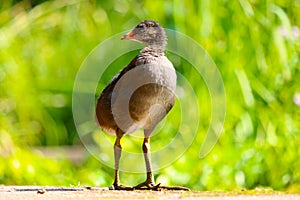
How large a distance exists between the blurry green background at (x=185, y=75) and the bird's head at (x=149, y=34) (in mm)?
1881

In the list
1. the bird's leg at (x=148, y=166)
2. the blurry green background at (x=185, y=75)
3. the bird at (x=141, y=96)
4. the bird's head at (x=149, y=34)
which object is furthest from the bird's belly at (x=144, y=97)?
the blurry green background at (x=185, y=75)

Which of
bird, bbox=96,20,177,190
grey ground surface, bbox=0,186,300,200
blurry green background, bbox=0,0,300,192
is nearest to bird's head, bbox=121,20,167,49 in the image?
bird, bbox=96,20,177,190

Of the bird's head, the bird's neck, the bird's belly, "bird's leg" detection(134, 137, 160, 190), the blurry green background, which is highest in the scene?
the blurry green background

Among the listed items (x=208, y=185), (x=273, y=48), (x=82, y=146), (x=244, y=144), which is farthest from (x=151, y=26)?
(x=82, y=146)

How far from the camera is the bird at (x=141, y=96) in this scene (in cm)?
369

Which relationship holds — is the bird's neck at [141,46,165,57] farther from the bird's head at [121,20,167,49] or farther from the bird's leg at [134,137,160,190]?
the bird's leg at [134,137,160,190]

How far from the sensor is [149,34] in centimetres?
396

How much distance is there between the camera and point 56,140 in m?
7.40

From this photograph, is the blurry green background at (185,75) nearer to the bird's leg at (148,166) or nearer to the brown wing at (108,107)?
the bird's leg at (148,166)

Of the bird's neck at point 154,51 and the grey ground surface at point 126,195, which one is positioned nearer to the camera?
the grey ground surface at point 126,195

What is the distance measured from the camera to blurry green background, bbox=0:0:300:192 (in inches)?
229

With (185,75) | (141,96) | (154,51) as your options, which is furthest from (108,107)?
(185,75)

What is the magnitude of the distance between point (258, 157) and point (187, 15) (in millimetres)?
1691

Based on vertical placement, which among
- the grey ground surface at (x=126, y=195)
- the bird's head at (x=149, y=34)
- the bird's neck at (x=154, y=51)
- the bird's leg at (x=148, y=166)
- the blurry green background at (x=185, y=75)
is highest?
the blurry green background at (x=185, y=75)
